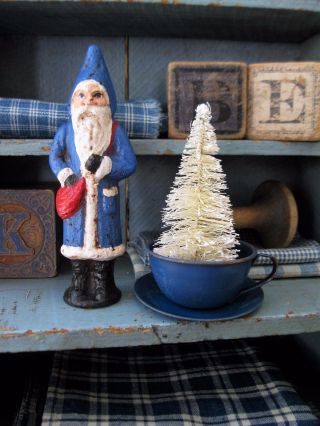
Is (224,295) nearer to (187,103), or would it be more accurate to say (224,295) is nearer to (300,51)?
(187,103)

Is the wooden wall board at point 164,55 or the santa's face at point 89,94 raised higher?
the wooden wall board at point 164,55

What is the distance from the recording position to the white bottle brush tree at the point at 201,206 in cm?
51

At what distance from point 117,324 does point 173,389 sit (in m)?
0.20

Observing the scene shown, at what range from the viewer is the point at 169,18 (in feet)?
2.16

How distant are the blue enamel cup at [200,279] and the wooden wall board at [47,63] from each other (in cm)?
42

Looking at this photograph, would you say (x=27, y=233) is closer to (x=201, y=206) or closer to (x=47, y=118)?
(x=47, y=118)

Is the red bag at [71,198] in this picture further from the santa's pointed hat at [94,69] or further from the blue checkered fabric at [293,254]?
the blue checkered fabric at [293,254]

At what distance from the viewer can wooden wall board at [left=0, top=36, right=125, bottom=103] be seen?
760 millimetres

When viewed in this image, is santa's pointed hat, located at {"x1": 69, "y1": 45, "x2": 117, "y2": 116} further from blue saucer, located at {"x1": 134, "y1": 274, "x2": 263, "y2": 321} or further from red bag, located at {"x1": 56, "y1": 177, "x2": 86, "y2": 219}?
blue saucer, located at {"x1": 134, "y1": 274, "x2": 263, "y2": 321}

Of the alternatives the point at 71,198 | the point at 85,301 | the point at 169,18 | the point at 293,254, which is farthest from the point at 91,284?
the point at 169,18

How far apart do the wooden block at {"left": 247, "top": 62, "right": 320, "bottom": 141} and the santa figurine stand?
0.75 feet

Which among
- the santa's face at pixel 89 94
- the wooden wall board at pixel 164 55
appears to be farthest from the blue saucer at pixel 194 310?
the wooden wall board at pixel 164 55

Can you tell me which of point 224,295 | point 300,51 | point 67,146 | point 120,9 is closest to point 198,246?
point 224,295

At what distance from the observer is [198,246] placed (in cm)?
51
